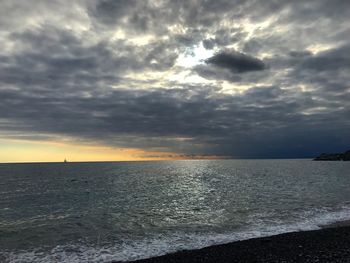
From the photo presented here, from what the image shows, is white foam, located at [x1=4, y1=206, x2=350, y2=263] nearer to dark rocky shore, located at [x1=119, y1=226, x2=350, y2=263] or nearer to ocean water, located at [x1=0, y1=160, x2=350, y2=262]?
ocean water, located at [x1=0, y1=160, x2=350, y2=262]

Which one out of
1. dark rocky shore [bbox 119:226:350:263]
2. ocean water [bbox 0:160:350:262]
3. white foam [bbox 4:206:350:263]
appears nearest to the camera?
dark rocky shore [bbox 119:226:350:263]

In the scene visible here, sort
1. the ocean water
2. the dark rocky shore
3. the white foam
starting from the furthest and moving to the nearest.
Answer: the ocean water
the white foam
the dark rocky shore

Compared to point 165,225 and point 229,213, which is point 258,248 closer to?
point 165,225

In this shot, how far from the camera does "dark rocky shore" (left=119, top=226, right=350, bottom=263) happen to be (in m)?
20.0

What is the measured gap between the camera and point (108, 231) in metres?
30.1

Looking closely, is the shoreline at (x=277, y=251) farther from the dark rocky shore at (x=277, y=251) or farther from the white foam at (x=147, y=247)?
the white foam at (x=147, y=247)

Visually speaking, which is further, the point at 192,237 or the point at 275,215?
the point at 275,215

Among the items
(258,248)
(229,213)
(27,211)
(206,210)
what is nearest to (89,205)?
(27,211)

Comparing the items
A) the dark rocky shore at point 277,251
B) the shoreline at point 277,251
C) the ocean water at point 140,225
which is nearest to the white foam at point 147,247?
the ocean water at point 140,225

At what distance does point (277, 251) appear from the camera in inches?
851

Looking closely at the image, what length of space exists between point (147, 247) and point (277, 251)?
9606mm

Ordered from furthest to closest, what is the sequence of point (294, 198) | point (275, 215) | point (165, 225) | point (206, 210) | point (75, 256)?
1. point (294, 198)
2. point (206, 210)
3. point (275, 215)
4. point (165, 225)
5. point (75, 256)

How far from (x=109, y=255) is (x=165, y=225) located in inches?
414

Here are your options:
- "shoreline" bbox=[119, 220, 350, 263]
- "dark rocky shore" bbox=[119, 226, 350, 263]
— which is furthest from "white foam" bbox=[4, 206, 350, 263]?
"dark rocky shore" bbox=[119, 226, 350, 263]
